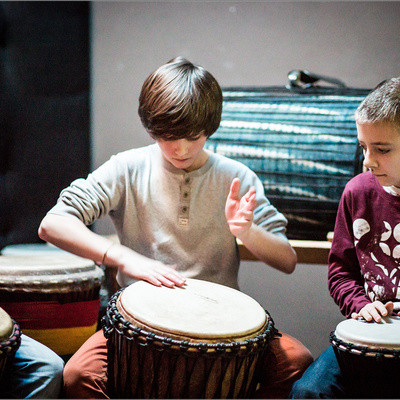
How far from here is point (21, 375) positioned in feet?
5.05

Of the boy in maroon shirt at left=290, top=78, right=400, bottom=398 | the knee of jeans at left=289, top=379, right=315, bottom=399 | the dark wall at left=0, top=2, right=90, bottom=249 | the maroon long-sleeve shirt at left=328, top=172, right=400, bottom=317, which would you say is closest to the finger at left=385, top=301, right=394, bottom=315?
the boy in maroon shirt at left=290, top=78, right=400, bottom=398

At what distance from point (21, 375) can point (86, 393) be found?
0.62 ft

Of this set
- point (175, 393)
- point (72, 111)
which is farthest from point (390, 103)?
point (72, 111)

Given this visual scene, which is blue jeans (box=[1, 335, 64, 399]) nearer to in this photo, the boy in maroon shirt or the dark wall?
the boy in maroon shirt

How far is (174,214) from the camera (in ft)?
6.01

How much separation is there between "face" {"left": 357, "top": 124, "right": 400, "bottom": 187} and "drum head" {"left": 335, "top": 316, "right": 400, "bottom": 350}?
1.33 ft

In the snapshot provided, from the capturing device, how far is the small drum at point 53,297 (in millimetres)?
1849

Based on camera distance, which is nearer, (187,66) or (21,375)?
(21,375)

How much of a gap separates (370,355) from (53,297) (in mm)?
1087

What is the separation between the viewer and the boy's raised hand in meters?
1.61

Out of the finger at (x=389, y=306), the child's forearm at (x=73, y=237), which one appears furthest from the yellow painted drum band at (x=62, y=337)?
the finger at (x=389, y=306)

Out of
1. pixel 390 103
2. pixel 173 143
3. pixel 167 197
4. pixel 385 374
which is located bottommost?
pixel 385 374

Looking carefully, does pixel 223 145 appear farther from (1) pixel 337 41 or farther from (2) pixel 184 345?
(2) pixel 184 345

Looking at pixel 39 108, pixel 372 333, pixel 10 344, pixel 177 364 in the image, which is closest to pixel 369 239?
pixel 372 333
